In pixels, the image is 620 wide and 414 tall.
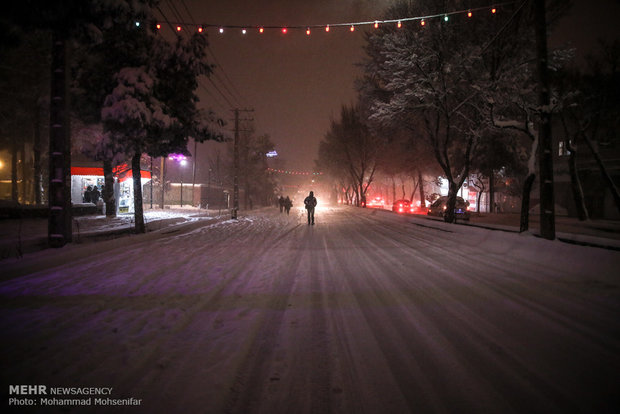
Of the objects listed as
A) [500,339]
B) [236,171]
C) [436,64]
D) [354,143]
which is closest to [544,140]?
[500,339]

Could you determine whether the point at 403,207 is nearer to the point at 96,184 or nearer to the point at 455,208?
the point at 455,208

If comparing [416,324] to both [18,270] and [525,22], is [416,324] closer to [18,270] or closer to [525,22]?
[18,270]

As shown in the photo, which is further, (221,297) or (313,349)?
(221,297)

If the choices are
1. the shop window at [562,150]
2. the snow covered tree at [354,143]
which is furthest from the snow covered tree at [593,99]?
A: the snow covered tree at [354,143]

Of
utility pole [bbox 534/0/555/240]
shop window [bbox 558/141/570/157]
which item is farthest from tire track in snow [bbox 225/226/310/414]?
shop window [bbox 558/141/570/157]

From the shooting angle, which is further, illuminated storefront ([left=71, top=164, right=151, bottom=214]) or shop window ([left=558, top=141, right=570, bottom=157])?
shop window ([left=558, top=141, right=570, bottom=157])

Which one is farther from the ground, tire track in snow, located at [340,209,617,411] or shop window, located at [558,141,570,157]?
shop window, located at [558,141,570,157]

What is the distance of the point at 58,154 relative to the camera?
9.06m

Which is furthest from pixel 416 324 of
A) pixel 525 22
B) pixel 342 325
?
pixel 525 22

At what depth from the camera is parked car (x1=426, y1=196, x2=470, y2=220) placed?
25625mm

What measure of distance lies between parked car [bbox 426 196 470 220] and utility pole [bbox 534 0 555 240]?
1404 centimetres

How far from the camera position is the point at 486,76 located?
16516 mm

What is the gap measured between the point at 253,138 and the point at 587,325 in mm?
54731

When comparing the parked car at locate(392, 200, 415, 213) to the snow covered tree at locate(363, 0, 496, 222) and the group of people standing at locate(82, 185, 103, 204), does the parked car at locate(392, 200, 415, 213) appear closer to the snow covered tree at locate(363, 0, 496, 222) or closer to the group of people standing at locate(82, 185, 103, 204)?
the snow covered tree at locate(363, 0, 496, 222)
